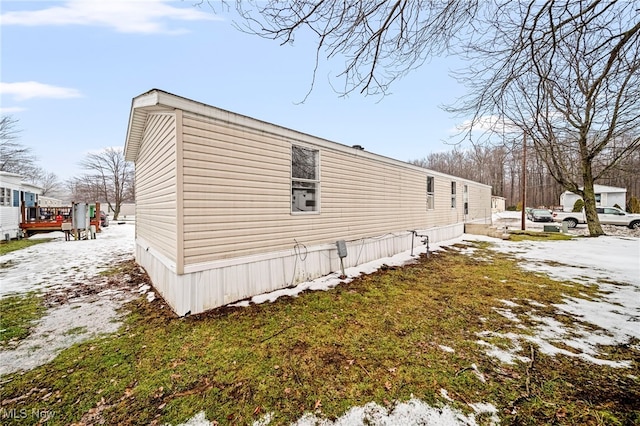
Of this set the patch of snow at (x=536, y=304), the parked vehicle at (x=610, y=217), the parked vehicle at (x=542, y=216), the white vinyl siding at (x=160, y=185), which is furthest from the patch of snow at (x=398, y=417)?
the parked vehicle at (x=542, y=216)

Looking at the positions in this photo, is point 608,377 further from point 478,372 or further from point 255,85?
point 255,85

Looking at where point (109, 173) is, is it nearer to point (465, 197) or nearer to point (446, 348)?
point (465, 197)

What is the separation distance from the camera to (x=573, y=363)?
2.76 m

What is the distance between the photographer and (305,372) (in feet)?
8.55

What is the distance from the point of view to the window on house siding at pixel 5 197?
11398 millimetres

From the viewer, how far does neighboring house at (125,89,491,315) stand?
385cm

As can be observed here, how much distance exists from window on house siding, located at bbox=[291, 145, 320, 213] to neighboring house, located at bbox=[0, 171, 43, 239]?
14382 millimetres

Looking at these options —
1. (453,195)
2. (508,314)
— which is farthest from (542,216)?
(508,314)

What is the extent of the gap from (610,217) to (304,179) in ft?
76.8

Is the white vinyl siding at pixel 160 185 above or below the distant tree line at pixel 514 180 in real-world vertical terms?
below

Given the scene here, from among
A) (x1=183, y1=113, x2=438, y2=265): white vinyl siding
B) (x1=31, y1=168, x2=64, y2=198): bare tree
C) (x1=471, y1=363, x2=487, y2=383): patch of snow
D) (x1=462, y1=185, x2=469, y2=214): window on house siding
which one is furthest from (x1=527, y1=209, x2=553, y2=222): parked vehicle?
(x1=31, y1=168, x2=64, y2=198): bare tree

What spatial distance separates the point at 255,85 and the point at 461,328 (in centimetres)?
805

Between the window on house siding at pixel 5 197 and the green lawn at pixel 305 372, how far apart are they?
1325cm

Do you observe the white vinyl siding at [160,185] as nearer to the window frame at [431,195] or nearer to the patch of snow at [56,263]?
the patch of snow at [56,263]
